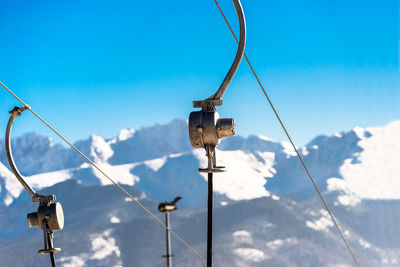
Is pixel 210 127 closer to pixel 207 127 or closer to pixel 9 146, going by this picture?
pixel 207 127

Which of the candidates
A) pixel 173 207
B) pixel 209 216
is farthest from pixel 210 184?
pixel 173 207

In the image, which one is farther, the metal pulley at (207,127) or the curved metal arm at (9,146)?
the curved metal arm at (9,146)

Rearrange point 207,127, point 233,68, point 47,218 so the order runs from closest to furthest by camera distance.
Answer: point 233,68 < point 207,127 < point 47,218

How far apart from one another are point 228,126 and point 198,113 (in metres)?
0.39

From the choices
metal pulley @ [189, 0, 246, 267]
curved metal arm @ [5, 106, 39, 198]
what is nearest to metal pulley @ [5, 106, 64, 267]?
curved metal arm @ [5, 106, 39, 198]

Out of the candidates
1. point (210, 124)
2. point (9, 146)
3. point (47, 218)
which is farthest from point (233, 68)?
point (9, 146)

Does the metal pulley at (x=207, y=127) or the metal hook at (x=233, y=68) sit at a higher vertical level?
the metal hook at (x=233, y=68)

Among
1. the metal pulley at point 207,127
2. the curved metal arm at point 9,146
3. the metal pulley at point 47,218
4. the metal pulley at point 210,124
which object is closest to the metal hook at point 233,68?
the metal pulley at point 210,124

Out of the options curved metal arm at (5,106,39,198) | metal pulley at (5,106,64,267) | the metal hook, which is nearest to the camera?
the metal hook

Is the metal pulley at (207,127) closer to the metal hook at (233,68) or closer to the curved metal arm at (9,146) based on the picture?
the metal hook at (233,68)

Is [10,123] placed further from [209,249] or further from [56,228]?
[209,249]

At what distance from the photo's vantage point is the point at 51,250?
8172 millimetres

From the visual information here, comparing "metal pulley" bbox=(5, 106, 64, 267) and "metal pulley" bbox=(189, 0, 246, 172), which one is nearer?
"metal pulley" bbox=(189, 0, 246, 172)

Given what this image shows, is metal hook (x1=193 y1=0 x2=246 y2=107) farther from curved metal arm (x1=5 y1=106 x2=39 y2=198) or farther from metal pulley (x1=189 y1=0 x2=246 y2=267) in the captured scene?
curved metal arm (x1=5 y1=106 x2=39 y2=198)
